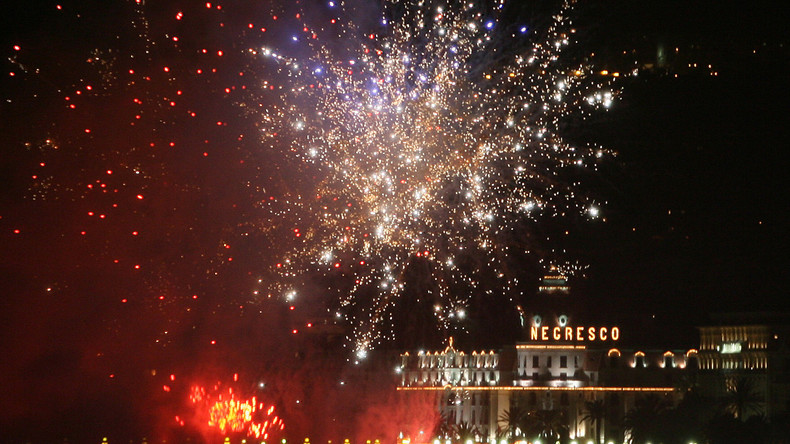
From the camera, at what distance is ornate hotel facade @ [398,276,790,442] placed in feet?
244

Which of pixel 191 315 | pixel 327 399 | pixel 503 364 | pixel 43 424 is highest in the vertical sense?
pixel 503 364

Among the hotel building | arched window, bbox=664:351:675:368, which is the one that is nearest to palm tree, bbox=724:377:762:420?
arched window, bbox=664:351:675:368

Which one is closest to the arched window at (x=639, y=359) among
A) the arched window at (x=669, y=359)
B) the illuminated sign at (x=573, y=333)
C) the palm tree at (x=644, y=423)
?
the arched window at (x=669, y=359)

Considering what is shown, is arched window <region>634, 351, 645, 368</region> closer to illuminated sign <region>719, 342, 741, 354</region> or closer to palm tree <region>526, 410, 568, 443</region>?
illuminated sign <region>719, 342, 741, 354</region>

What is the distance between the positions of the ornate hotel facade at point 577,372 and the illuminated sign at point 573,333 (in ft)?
0.24

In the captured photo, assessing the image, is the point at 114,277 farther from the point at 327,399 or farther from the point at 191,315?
the point at 327,399

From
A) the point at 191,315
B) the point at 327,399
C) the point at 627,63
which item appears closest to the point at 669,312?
the point at 327,399

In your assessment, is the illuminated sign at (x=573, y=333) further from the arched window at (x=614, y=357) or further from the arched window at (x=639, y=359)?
the arched window at (x=639, y=359)

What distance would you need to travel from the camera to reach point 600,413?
69.2 m

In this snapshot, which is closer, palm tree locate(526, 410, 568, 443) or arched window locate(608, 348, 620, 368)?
palm tree locate(526, 410, 568, 443)

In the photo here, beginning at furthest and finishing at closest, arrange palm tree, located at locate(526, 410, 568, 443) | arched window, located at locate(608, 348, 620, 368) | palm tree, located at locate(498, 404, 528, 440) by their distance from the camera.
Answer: arched window, located at locate(608, 348, 620, 368) → palm tree, located at locate(498, 404, 528, 440) → palm tree, located at locate(526, 410, 568, 443)

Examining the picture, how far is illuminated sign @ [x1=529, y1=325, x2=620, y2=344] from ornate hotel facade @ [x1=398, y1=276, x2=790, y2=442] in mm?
73

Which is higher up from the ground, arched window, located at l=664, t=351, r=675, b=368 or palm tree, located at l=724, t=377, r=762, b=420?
arched window, located at l=664, t=351, r=675, b=368

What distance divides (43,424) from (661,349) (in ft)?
200
